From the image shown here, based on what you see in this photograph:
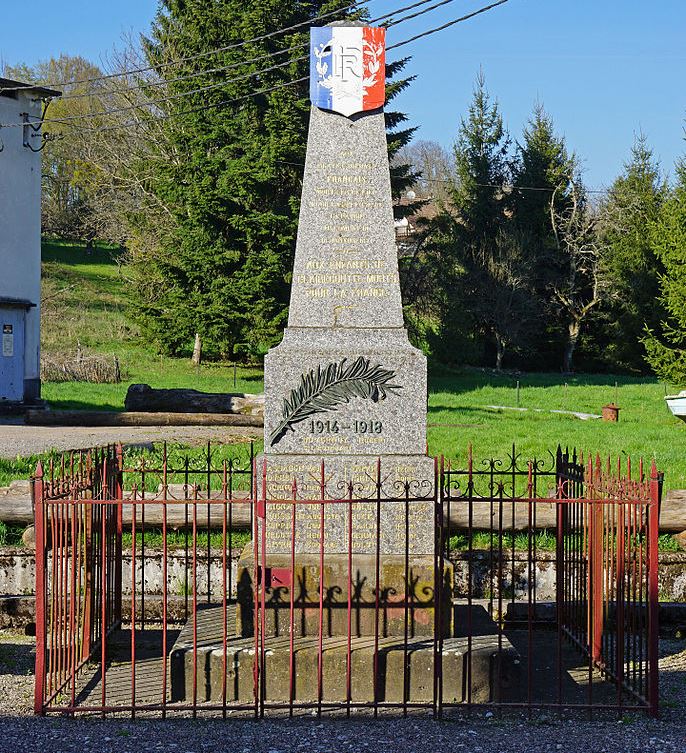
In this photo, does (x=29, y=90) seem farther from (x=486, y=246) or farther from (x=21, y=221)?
(x=486, y=246)

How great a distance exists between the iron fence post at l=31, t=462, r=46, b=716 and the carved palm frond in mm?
1892

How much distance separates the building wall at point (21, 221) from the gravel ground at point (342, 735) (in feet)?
70.4

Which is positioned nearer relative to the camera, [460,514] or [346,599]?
[346,599]

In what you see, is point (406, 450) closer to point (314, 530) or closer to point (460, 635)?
point (314, 530)

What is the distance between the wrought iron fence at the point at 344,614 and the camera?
6.27 m

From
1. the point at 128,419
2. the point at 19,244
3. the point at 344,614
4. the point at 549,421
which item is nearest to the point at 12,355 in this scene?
the point at 19,244

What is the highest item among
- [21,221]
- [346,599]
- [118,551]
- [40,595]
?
[21,221]

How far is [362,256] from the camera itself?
302 inches

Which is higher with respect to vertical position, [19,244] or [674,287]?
[19,244]

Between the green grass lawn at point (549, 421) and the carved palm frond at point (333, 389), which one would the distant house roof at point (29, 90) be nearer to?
the green grass lawn at point (549, 421)

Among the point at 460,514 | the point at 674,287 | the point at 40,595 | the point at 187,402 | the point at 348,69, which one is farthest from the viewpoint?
the point at 674,287

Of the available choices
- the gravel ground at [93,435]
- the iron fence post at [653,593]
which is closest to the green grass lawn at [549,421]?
the gravel ground at [93,435]

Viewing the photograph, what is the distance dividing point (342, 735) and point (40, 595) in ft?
6.58

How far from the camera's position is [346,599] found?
7000mm
